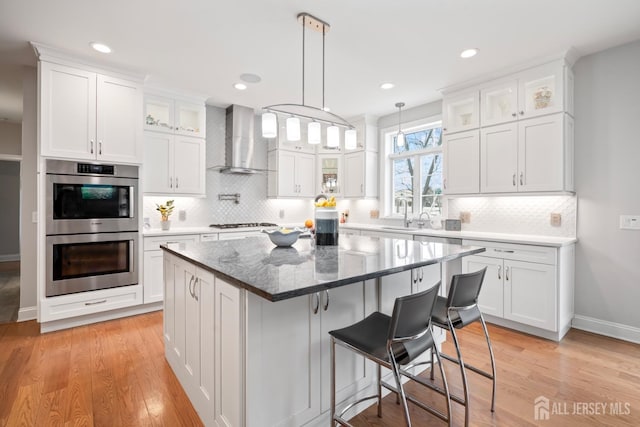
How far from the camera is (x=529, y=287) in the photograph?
3.05 metres

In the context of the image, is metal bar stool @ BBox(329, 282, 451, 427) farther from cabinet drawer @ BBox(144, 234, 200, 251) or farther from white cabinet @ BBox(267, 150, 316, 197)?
white cabinet @ BBox(267, 150, 316, 197)

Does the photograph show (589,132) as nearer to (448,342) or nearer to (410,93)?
(410,93)

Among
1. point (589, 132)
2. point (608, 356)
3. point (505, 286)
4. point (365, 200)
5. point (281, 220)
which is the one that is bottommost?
point (608, 356)

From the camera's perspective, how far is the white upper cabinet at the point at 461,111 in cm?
372

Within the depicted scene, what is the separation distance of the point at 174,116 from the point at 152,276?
206cm

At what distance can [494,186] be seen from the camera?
3.55m

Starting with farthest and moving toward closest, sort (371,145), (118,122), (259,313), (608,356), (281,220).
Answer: (281,220) < (371,145) < (118,122) < (608,356) < (259,313)

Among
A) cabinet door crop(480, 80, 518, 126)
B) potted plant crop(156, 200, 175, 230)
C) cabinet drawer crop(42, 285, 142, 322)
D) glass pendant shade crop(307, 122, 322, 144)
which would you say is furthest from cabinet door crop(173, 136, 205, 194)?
cabinet door crop(480, 80, 518, 126)

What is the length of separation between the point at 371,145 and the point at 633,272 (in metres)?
3.55

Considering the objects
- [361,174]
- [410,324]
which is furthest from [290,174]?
[410,324]

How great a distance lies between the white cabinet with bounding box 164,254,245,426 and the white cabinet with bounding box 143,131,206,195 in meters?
Result: 1.97

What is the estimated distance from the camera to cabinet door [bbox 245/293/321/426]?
1.42 metres

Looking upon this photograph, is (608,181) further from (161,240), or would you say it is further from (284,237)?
(161,240)

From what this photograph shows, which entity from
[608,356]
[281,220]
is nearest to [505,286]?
[608,356]
